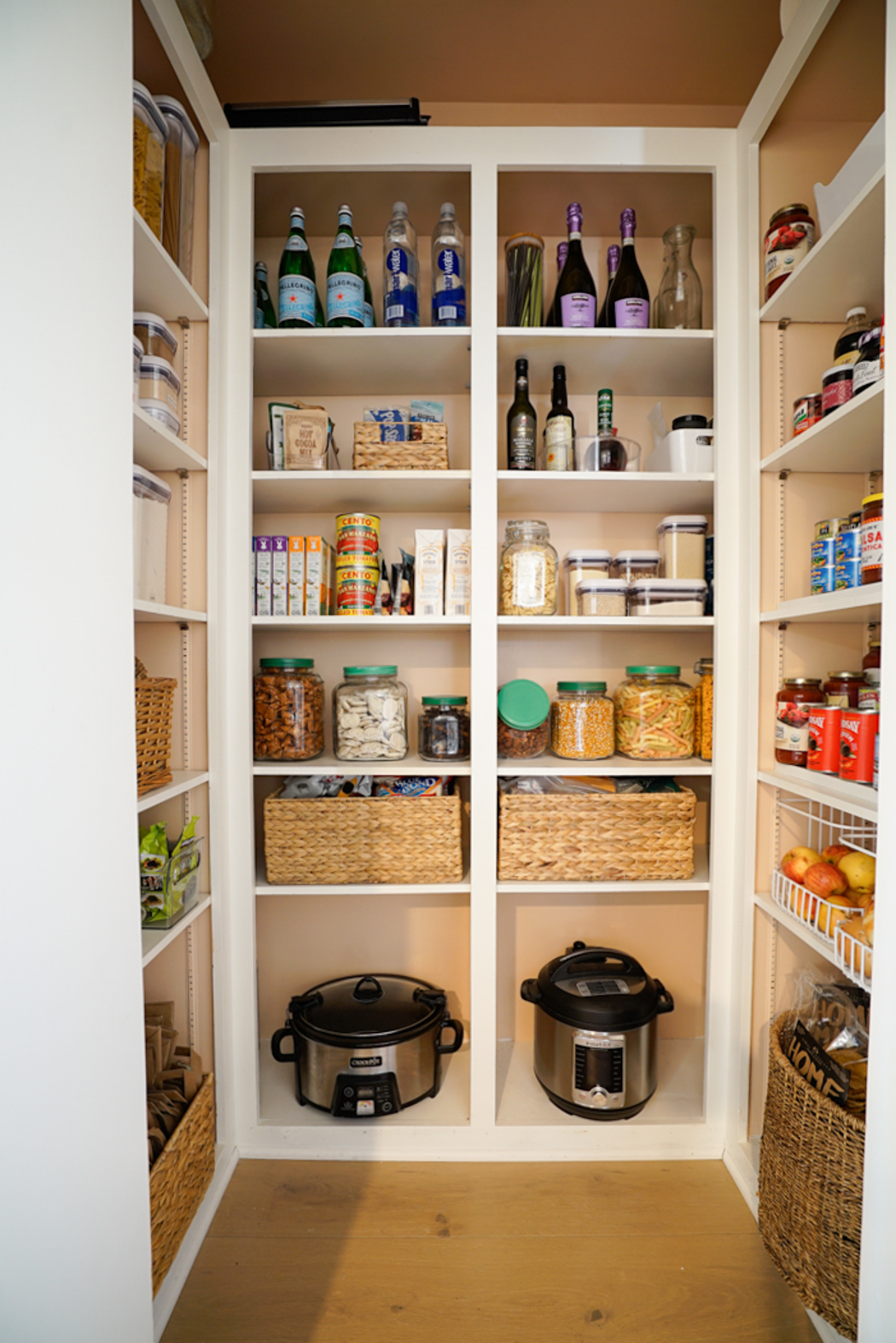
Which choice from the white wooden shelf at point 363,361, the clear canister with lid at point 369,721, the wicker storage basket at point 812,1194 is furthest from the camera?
the clear canister with lid at point 369,721

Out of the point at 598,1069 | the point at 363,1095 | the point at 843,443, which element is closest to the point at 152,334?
the point at 843,443

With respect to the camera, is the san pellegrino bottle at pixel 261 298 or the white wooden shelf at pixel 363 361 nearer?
the white wooden shelf at pixel 363 361

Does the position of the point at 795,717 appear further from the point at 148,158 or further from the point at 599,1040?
the point at 148,158

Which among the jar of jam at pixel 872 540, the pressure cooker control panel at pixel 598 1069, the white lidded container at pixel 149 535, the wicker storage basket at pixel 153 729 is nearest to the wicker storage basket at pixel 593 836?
the pressure cooker control panel at pixel 598 1069

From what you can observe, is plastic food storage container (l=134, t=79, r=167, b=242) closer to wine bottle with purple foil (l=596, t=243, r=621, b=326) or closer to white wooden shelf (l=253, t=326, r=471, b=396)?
white wooden shelf (l=253, t=326, r=471, b=396)

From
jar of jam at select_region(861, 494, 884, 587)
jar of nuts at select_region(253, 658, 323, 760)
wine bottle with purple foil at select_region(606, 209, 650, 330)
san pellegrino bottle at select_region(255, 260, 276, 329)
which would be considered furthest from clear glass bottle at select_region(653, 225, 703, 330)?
jar of nuts at select_region(253, 658, 323, 760)

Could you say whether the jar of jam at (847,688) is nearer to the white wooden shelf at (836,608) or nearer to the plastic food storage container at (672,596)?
the white wooden shelf at (836,608)

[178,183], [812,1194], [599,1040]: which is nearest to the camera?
[812,1194]

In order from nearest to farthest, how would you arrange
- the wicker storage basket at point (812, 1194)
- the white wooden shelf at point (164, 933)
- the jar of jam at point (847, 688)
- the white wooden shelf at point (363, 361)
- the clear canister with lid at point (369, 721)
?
the wicker storage basket at point (812, 1194), the white wooden shelf at point (164, 933), the jar of jam at point (847, 688), the white wooden shelf at point (363, 361), the clear canister with lid at point (369, 721)

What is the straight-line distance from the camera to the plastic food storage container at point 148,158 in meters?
1.16

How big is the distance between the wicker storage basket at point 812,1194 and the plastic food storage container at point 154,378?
5.55 ft

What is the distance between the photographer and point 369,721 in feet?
5.23

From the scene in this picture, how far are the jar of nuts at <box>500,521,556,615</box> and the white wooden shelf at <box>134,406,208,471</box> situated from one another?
0.72 metres

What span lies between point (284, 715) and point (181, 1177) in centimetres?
91
